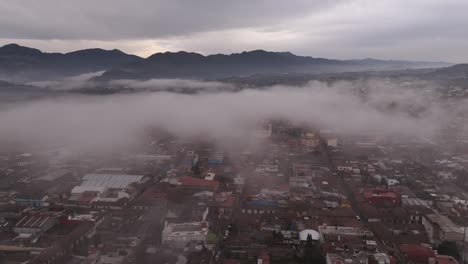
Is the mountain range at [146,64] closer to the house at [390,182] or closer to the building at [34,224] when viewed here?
the house at [390,182]

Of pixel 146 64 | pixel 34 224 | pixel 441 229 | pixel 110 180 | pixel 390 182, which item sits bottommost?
pixel 146 64

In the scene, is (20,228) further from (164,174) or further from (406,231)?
(406,231)

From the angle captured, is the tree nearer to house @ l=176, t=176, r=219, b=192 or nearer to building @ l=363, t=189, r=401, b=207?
building @ l=363, t=189, r=401, b=207

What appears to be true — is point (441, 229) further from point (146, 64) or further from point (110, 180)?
point (146, 64)

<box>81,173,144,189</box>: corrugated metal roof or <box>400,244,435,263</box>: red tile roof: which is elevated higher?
<box>400,244,435,263</box>: red tile roof

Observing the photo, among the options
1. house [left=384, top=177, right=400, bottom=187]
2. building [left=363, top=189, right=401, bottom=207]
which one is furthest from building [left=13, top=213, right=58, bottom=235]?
house [left=384, top=177, right=400, bottom=187]

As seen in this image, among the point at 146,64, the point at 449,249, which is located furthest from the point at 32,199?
the point at 146,64

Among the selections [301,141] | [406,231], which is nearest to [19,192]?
[406,231]

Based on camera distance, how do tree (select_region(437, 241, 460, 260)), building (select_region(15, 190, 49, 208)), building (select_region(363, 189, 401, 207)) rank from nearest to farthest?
tree (select_region(437, 241, 460, 260)) → building (select_region(363, 189, 401, 207)) → building (select_region(15, 190, 49, 208))
